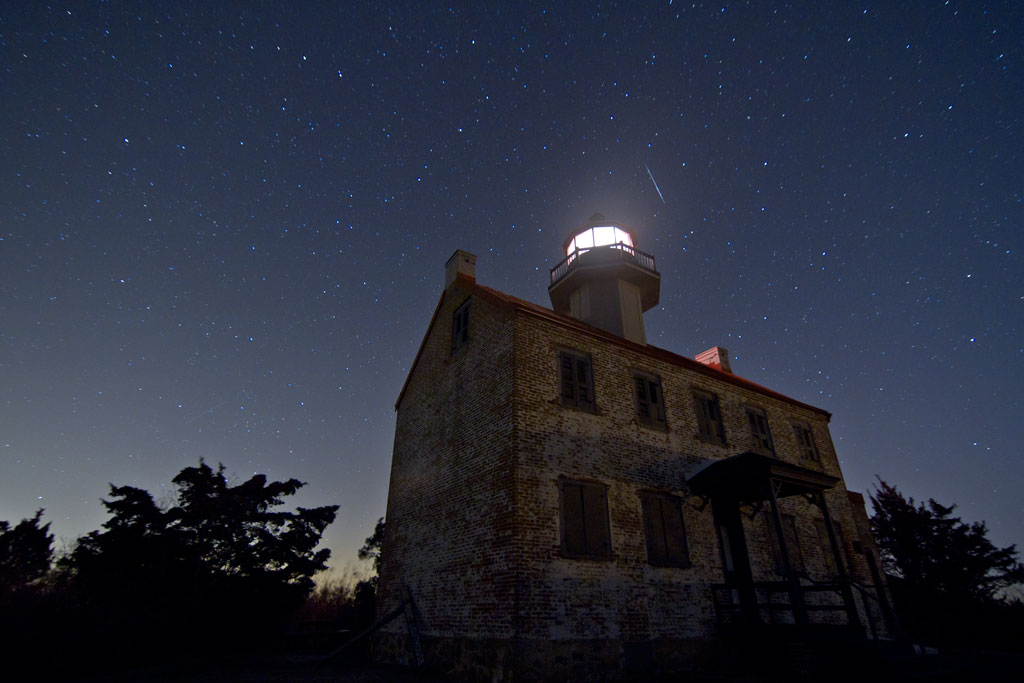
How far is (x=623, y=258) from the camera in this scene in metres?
21.4

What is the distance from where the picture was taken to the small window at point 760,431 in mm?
17016

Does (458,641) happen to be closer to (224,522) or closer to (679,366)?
(679,366)

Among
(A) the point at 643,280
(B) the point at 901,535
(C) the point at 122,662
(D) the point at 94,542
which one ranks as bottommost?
(C) the point at 122,662

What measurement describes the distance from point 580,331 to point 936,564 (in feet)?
111

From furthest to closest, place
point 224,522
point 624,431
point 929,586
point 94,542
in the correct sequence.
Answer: point 929,586
point 224,522
point 94,542
point 624,431

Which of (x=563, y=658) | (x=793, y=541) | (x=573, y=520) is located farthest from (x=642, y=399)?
(x=563, y=658)

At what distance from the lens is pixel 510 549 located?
10.4 m

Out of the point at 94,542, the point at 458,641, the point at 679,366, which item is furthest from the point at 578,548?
the point at 94,542

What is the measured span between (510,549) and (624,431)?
4641 millimetres

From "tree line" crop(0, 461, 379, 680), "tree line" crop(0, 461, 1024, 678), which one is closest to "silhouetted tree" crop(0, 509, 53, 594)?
"tree line" crop(0, 461, 1024, 678)

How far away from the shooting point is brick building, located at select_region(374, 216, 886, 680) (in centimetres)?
1048

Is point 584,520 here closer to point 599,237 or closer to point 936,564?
point 599,237

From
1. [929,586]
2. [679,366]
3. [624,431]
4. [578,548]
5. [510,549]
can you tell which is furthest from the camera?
[929,586]

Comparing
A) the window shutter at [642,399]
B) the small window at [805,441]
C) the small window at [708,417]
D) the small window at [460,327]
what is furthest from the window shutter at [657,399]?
the small window at [805,441]
